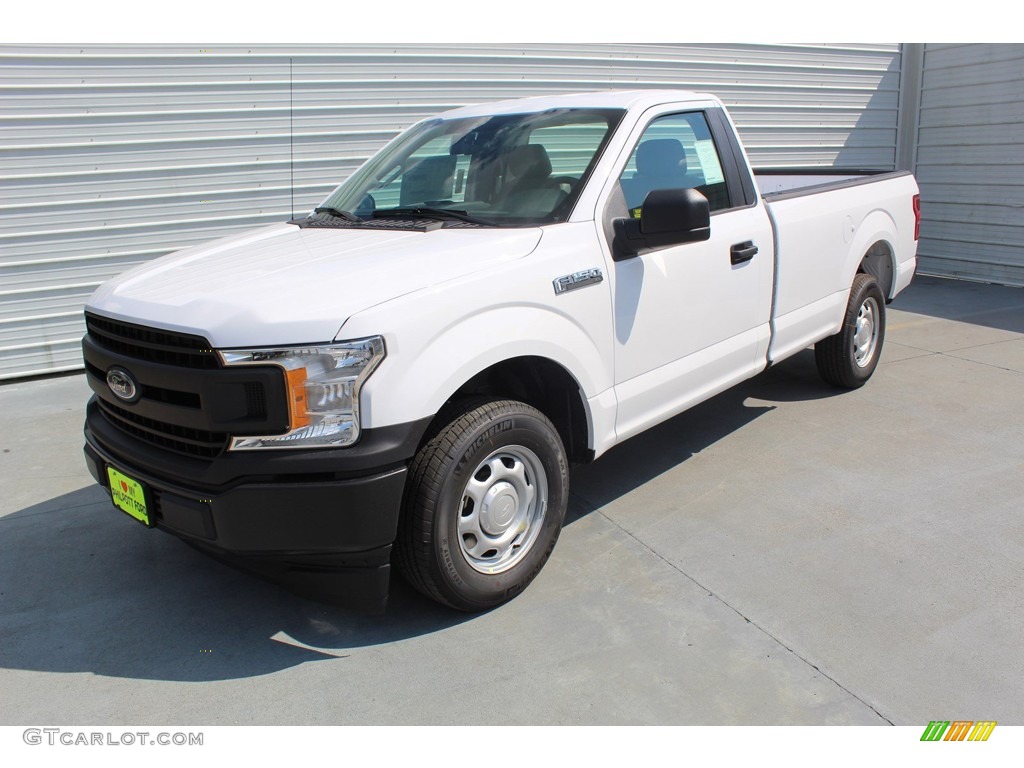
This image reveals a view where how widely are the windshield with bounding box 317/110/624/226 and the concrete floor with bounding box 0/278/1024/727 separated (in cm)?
152

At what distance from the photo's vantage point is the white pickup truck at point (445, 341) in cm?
282

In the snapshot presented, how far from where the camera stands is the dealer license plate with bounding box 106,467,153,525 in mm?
3139

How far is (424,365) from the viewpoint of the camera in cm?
293

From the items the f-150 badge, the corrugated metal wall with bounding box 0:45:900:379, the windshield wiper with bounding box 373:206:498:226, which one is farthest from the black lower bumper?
the corrugated metal wall with bounding box 0:45:900:379

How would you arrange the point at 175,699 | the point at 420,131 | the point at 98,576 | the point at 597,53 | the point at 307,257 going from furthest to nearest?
the point at 597,53
the point at 420,131
the point at 98,576
the point at 307,257
the point at 175,699

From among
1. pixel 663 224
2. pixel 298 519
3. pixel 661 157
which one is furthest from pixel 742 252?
pixel 298 519

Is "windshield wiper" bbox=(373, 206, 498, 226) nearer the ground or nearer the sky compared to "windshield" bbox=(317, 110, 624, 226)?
nearer the ground

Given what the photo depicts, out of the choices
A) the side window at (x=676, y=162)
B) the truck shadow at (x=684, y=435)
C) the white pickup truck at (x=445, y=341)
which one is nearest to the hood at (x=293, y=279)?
the white pickup truck at (x=445, y=341)

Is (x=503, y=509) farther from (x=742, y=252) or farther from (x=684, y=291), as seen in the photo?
(x=742, y=252)

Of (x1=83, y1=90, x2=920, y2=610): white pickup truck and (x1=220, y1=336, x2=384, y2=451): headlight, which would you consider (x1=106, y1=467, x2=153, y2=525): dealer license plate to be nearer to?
(x1=83, y1=90, x2=920, y2=610): white pickup truck

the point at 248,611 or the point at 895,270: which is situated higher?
the point at 895,270

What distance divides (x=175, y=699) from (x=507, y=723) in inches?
44.0

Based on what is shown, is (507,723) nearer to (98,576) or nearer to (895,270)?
(98,576)

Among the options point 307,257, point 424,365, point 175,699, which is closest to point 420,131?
point 307,257
